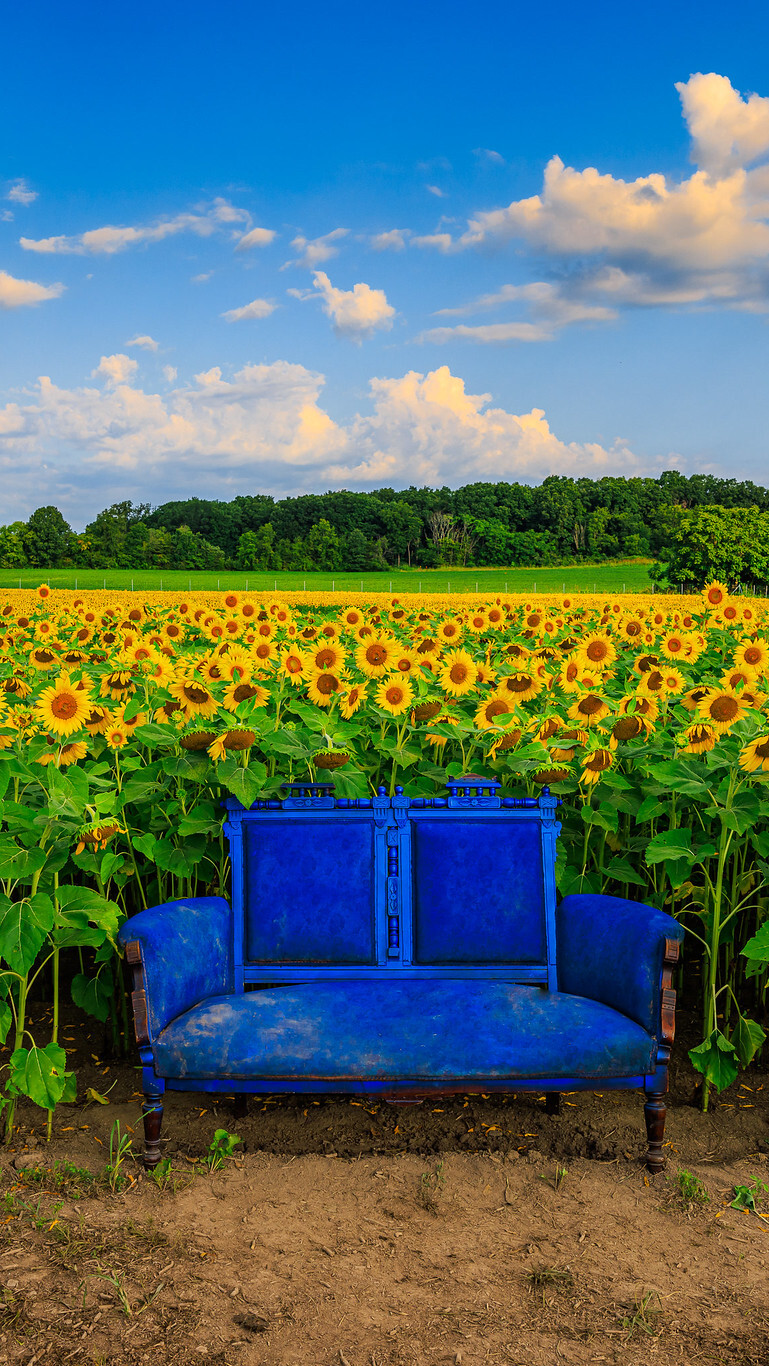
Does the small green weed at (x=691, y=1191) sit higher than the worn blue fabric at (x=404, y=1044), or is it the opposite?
the worn blue fabric at (x=404, y=1044)

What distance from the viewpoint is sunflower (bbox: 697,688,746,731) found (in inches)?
169

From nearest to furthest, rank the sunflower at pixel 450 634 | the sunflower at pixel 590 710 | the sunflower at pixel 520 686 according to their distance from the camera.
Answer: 1. the sunflower at pixel 590 710
2. the sunflower at pixel 520 686
3. the sunflower at pixel 450 634

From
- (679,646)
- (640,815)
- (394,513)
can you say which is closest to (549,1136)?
(640,815)

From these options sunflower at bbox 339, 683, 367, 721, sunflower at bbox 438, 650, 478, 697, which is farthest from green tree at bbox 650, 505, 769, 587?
sunflower at bbox 339, 683, 367, 721

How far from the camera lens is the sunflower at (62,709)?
4.40m

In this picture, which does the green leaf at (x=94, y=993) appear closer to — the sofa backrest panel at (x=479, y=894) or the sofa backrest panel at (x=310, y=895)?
the sofa backrest panel at (x=310, y=895)

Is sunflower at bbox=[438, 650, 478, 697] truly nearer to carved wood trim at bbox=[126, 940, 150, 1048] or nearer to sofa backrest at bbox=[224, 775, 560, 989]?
sofa backrest at bbox=[224, 775, 560, 989]

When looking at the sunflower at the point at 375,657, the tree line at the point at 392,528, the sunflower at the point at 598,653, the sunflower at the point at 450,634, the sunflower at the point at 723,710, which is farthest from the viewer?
the tree line at the point at 392,528

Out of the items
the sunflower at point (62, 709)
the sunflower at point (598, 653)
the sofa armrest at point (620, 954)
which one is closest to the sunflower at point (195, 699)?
the sunflower at point (62, 709)

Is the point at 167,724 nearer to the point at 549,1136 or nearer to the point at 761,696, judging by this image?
the point at 549,1136

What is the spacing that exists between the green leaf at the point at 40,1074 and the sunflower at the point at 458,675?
2825 millimetres

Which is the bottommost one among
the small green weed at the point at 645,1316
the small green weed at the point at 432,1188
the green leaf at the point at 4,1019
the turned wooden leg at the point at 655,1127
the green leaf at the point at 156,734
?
the small green weed at the point at 432,1188

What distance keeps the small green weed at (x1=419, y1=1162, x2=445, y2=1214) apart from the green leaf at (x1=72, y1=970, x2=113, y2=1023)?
5.08ft

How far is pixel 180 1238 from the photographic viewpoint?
2.95 metres
